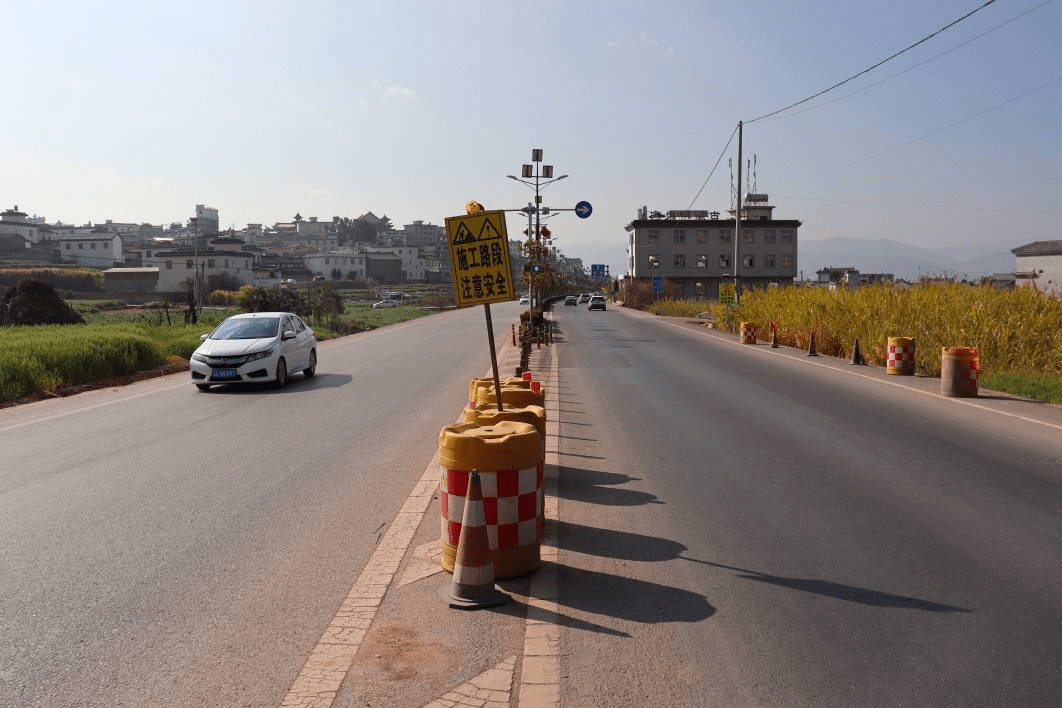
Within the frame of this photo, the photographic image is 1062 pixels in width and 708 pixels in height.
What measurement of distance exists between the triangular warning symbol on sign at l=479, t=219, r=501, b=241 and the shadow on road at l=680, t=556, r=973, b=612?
10.1 feet

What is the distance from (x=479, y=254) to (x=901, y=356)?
1373 cm

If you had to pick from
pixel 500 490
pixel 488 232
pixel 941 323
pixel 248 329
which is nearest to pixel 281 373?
pixel 248 329

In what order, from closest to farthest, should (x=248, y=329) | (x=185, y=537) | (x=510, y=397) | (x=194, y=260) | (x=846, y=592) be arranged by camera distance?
(x=846, y=592) → (x=185, y=537) → (x=510, y=397) → (x=248, y=329) → (x=194, y=260)

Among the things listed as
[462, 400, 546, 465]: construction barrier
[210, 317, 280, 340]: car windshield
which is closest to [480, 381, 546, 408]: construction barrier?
[462, 400, 546, 465]: construction barrier

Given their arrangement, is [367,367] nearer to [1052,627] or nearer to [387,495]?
[387,495]

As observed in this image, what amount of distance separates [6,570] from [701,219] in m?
108

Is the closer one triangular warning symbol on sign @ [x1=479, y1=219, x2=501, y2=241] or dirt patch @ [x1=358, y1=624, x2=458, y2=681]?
dirt patch @ [x1=358, y1=624, x2=458, y2=681]

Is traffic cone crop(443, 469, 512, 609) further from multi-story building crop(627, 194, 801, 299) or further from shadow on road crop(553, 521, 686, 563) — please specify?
multi-story building crop(627, 194, 801, 299)

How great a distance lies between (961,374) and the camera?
1444 centimetres

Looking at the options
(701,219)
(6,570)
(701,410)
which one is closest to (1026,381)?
(701,410)

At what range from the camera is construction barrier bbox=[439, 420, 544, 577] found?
529cm

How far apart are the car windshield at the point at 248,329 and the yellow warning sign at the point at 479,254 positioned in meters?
10.9

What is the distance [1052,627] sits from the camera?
4.50m

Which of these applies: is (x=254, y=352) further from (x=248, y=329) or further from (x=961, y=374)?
(x=961, y=374)
